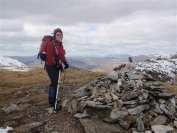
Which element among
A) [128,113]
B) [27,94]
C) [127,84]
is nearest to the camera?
[128,113]

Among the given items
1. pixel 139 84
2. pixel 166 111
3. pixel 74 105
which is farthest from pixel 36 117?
pixel 166 111

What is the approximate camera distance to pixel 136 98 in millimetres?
11086

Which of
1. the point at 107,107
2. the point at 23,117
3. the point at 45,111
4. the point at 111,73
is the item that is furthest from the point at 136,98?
the point at 23,117

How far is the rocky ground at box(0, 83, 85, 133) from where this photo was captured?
33.7ft

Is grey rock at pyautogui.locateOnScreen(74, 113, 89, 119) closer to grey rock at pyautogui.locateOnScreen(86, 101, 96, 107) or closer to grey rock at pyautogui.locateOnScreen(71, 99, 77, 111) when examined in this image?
grey rock at pyautogui.locateOnScreen(86, 101, 96, 107)

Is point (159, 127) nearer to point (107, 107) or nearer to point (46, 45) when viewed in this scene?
point (107, 107)

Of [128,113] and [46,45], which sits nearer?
[128,113]

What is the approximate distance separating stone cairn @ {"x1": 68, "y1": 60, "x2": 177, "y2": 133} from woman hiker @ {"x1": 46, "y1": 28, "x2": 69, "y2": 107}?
1602mm

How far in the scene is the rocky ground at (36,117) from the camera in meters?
10.3

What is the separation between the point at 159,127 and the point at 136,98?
1.99 metres

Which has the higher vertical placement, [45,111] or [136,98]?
[136,98]

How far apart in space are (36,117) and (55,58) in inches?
140

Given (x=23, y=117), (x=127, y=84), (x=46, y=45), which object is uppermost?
(x=46, y=45)

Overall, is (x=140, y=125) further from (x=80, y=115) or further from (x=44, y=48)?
(x=44, y=48)
